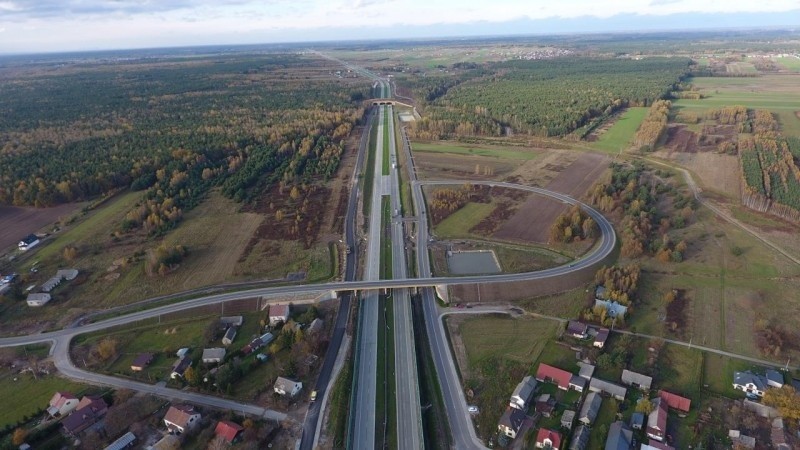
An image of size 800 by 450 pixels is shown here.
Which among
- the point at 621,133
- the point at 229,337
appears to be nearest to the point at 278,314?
the point at 229,337

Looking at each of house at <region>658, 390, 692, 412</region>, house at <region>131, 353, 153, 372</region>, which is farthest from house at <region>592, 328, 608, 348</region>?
house at <region>131, 353, 153, 372</region>

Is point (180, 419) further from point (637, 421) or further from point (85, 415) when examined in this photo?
point (637, 421)

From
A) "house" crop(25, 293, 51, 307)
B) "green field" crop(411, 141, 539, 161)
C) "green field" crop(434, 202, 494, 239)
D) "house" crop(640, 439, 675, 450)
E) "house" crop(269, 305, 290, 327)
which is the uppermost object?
"green field" crop(411, 141, 539, 161)

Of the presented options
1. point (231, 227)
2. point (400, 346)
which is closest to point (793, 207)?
point (400, 346)

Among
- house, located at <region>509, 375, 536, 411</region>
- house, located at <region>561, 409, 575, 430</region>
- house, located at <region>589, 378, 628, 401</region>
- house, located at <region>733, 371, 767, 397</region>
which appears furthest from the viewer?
house, located at <region>589, 378, 628, 401</region>

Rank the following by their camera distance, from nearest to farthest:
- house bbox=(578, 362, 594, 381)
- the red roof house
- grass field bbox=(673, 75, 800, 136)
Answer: the red roof house → house bbox=(578, 362, 594, 381) → grass field bbox=(673, 75, 800, 136)

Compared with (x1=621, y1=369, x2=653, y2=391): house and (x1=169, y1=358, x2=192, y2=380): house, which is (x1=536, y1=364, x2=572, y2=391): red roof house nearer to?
(x1=621, y1=369, x2=653, y2=391): house
